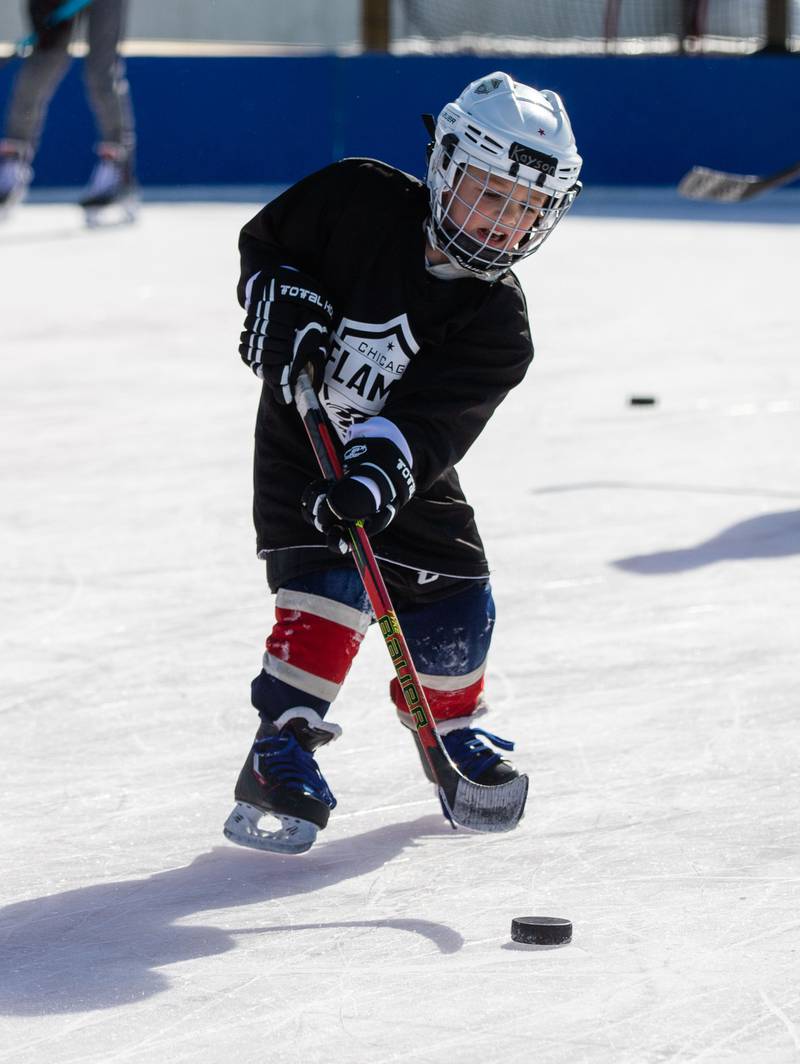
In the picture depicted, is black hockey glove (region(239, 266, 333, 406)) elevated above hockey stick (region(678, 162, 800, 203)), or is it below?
above

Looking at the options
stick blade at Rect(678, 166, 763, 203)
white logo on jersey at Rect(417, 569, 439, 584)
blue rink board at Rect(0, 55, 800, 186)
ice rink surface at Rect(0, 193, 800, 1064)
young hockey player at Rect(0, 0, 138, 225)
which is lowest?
blue rink board at Rect(0, 55, 800, 186)

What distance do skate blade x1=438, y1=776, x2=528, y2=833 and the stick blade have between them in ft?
14.1

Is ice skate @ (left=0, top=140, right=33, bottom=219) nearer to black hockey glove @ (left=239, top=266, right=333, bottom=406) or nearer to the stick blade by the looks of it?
the stick blade

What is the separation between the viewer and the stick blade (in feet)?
20.9

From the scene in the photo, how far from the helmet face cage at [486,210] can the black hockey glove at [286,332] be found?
0.62ft

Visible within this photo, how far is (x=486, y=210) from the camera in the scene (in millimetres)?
2254

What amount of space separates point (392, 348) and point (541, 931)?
79cm

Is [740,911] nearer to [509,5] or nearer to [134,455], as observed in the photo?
[134,455]

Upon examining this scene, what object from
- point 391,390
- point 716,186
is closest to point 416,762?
point 391,390

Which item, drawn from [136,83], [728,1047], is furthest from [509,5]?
[728,1047]

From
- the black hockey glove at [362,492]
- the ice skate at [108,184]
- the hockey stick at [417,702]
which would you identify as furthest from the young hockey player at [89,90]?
the black hockey glove at [362,492]

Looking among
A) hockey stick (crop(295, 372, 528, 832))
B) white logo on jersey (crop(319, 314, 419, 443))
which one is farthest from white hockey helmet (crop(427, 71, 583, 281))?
hockey stick (crop(295, 372, 528, 832))

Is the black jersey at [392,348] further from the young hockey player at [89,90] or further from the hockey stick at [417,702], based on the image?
the young hockey player at [89,90]

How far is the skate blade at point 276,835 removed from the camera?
7.41 ft
